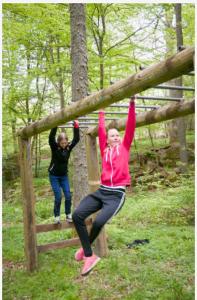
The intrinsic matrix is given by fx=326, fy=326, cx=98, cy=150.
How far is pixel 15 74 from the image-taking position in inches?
489

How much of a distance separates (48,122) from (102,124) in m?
1.17

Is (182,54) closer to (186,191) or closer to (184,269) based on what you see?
(184,269)

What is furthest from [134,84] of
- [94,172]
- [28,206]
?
[28,206]

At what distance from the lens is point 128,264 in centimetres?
600

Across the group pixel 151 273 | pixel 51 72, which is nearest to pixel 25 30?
pixel 51 72

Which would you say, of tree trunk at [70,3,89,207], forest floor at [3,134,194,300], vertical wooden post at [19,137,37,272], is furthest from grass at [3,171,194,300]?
tree trunk at [70,3,89,207]

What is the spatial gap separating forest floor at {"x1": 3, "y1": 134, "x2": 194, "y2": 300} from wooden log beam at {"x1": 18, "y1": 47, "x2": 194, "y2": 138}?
2.76 meters

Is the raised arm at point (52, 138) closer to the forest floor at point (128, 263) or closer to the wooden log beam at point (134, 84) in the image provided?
the wooden log beam at point (134, 84)

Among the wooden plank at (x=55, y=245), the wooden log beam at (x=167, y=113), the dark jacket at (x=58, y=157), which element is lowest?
the wooden plank at (x=55, y=245)

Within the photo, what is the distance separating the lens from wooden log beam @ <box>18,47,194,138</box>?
256 cm

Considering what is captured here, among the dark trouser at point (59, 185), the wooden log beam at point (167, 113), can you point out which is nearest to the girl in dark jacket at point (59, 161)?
the dark trouser at point (59, 185)

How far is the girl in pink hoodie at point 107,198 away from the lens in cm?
380

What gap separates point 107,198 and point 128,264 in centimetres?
261

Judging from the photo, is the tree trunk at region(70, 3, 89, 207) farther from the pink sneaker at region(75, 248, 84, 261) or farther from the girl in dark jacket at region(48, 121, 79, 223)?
the pink sneaker at region(75, 248, 84, 261)
